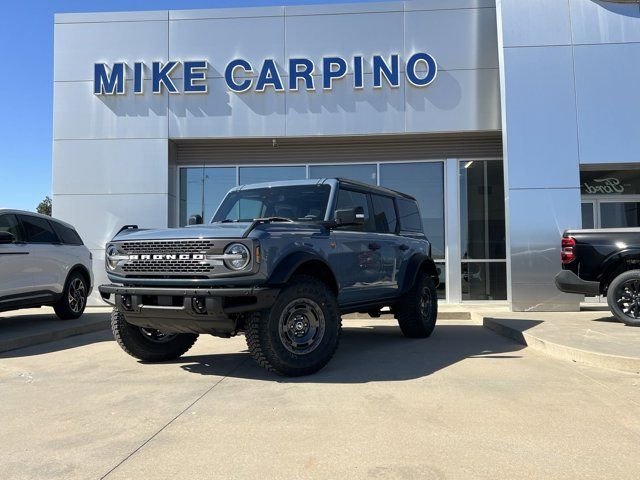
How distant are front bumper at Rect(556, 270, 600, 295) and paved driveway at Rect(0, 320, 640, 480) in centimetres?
282

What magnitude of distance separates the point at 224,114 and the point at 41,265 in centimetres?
589

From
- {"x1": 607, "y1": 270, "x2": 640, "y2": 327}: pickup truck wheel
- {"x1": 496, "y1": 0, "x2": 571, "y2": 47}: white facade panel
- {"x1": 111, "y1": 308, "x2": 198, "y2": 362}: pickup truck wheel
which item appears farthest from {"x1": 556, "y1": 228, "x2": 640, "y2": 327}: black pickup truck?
{"x1": 111, "y1": 308, "x2": 198, "y2": 362}: pickup truck wheel

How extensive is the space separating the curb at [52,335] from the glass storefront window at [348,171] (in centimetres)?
635

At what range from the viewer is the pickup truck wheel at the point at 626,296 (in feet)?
26.3

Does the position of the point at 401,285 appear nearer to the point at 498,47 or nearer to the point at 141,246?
the point at 141,246

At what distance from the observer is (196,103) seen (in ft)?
41.0

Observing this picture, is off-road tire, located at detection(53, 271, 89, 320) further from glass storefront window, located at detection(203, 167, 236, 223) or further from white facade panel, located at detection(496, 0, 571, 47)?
white facade panel, located at detection(496, 0, 571, 47)

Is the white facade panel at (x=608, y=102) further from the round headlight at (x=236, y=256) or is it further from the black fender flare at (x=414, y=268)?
the round headlight at (x=236, y=256)

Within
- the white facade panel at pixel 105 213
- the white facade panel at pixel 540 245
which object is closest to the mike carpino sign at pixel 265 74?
the white facade panel at pixel 105 213

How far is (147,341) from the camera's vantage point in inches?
229

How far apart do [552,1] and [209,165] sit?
8805 mm

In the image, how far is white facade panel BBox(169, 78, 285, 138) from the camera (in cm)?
1240

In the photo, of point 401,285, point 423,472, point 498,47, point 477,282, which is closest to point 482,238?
point 477,282

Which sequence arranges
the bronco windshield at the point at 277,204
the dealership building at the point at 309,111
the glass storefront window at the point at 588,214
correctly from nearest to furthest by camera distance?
the bronco windshield at the point at 277,204 < the dealership building at the point at 309,111 < the glass storefront window at the point at 588,214
